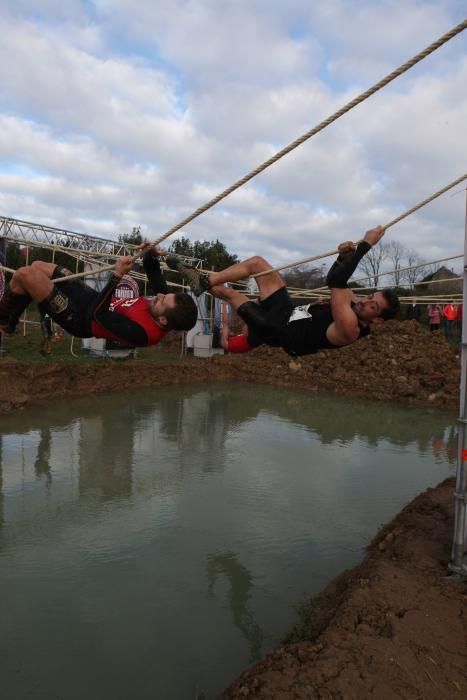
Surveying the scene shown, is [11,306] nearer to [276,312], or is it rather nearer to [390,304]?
[276,312]

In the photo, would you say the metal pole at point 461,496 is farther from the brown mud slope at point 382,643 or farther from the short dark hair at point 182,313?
the short dark hair at point 182,313

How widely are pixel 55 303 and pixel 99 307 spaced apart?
32cm

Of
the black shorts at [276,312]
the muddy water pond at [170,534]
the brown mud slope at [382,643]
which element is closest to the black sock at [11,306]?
the black shorts at [276,312]

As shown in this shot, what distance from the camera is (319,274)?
29.5 m

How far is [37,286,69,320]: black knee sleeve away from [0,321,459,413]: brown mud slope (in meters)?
7.79

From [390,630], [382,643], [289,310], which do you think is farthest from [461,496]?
[289,310]

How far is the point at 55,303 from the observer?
12.2ft

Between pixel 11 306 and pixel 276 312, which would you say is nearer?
pixel 11 306

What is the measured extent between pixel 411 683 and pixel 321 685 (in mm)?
512

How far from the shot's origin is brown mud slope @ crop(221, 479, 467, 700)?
2799 mm

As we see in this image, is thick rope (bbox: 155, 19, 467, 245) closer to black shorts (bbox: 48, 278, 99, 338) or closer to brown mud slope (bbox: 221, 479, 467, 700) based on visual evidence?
black shorts (bbox: 48, 278, 99, 338)

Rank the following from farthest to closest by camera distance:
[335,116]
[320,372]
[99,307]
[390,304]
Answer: [320,372]
[390,304]
[99,307]
[335,116]

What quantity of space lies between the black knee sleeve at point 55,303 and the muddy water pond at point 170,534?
90.3 inches

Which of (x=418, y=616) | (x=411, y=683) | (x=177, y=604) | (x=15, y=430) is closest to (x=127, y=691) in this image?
(x=177, y=604)
